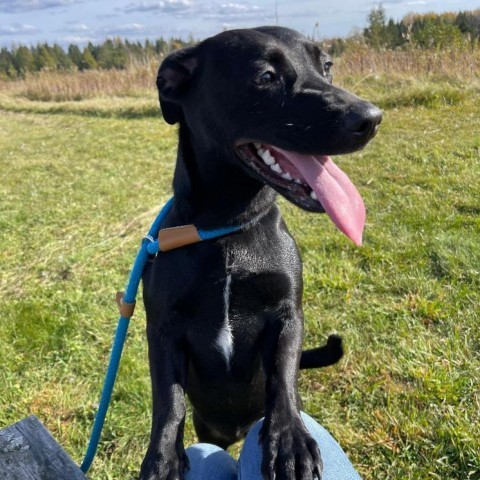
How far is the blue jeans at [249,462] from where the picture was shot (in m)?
1.60

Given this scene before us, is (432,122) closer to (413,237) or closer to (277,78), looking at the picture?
(413,237)

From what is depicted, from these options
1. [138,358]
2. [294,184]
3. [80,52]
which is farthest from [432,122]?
[80,52]

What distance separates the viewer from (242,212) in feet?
6.56

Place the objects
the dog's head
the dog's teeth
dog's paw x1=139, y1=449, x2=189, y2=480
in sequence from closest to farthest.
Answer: dog's paw x1=139, y1=449, x2=189, y2=480, the dog's head, the dog's teeth

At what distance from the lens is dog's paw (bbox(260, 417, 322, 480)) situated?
150 cm

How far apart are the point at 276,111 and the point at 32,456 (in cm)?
131

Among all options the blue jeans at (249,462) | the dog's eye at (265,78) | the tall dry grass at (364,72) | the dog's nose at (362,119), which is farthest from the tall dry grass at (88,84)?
the blue jeans at (249,462)

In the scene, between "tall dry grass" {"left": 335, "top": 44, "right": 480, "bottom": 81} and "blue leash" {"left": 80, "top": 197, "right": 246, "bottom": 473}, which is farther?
"tall dry grass" {"left": 335, "top": 44, "right": 480, "bottom": 81}

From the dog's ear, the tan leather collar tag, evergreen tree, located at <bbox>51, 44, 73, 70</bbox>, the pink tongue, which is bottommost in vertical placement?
evergreen tree, located at <bbox>51, 44, 73, 70</bbox>

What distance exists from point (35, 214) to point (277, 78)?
461 cm

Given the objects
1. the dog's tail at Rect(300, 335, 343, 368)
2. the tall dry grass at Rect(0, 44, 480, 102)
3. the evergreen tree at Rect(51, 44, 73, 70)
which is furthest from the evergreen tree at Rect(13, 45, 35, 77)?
the dog's tail at Rect(300, 335, 343, 368)

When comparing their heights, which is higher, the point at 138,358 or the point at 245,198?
the point at 245,198

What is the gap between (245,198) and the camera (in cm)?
201

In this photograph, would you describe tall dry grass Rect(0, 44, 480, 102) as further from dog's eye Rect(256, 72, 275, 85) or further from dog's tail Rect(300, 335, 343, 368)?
dog's eye Rect(256, 72, 275, 85)
